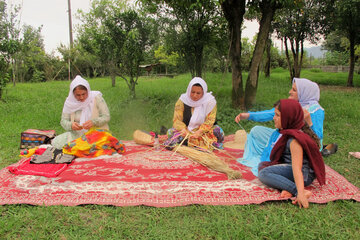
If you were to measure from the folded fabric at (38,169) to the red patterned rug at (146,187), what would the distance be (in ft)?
0.20

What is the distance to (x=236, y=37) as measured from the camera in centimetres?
632

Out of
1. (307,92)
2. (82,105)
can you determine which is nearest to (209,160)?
(307,92)

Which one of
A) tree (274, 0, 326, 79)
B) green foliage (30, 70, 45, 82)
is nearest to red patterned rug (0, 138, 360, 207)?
tree (274, 0, 326, 79)

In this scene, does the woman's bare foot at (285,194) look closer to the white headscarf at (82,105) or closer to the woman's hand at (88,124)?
the woman's hand at (88,124)

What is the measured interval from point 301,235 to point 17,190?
2.64m

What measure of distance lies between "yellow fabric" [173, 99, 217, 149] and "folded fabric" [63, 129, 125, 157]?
1.00 m

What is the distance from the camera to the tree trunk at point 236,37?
6.11 meters

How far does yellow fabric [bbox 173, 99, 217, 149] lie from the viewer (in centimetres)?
396

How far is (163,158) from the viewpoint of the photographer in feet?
11.8

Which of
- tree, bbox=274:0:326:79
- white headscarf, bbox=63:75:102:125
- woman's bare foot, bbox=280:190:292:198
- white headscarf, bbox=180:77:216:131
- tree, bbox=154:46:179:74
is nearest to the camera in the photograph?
woman's bare foot, bbox=280:190:292:198

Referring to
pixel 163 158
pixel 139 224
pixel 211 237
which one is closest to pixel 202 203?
pixel 211 237

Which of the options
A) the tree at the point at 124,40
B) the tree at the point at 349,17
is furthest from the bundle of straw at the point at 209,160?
the tree at the point at 349,17

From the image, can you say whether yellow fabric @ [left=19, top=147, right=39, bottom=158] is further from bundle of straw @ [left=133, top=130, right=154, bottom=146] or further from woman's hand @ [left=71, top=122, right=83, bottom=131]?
bundle of straw @ [left=133, top=130, right=154, bottom=146]

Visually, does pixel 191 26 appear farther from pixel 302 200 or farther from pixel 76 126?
pixel 302 200
